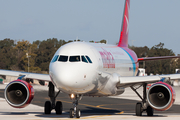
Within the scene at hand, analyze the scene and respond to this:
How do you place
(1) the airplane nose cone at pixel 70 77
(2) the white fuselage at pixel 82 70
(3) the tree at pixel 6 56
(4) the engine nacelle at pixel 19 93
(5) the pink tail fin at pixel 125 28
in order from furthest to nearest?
(3) the tree at pixel 6 56, (5) the pink tail fin at pixel 125 28, (4) the engine nacelle at pixel 19 93, (2) the white fuselage at pixel 82 70, (1) the airplane nose cone at pixel 70 77

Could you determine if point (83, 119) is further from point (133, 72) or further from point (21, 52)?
point (21, 52)

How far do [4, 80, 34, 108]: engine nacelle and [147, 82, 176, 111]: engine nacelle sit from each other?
6577mm

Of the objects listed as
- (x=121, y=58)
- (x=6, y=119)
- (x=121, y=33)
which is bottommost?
(x=6, y=119)

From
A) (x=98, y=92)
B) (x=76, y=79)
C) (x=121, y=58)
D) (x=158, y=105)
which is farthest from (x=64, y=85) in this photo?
(x=121, y=58)

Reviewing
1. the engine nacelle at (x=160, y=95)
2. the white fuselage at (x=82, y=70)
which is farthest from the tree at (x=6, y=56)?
the engine nacelle at (x=160, y=95)

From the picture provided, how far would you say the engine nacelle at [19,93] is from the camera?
65.9ft

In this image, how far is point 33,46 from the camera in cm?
15462

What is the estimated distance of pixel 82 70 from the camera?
17.5 meters

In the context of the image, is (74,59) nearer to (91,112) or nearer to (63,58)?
(63,58)

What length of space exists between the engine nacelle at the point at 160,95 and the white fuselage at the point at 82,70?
245 cm

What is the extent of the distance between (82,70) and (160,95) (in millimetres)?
4942

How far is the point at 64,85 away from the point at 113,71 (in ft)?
18.5

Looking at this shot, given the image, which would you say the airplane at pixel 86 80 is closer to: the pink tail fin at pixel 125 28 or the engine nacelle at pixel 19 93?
the engine nacelle at pixel 19 93

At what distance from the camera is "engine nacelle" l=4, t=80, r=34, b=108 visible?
20.1 metres
